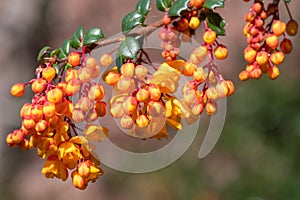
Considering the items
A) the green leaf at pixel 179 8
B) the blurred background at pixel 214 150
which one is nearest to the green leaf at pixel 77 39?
the green leaf at pixel 179 8

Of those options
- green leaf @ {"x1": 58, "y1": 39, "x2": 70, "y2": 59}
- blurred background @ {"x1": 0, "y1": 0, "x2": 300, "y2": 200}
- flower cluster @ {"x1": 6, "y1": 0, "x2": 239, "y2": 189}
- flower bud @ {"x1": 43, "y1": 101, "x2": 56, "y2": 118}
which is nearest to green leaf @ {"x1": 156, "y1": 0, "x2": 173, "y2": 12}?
flower cluster @ {"x1": 6, "y1": 0, "x2": 239, "y2": 189}

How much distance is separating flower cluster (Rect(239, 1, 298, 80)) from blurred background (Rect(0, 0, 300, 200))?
51.2 inches

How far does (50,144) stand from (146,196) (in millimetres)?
2184

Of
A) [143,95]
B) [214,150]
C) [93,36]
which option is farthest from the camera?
[214,150]

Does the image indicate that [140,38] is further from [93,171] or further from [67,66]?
[93,171]

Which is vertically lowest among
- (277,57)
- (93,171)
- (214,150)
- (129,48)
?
(214,150)

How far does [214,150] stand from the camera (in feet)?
11.4

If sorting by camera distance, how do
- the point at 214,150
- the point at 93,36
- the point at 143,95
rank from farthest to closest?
the point at 214,150 → the point at 93,36 → the point at 143,95

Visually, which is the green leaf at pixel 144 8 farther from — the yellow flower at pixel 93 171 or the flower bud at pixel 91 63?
the yellow flower at pixel 93 171

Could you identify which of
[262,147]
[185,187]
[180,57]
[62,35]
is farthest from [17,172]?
[180,57]

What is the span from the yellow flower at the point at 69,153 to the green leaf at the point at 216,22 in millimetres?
384

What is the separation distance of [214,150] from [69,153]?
225 centimetres

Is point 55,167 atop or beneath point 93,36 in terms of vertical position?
beneath

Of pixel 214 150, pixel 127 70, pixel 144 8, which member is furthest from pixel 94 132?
pixel 214 150
